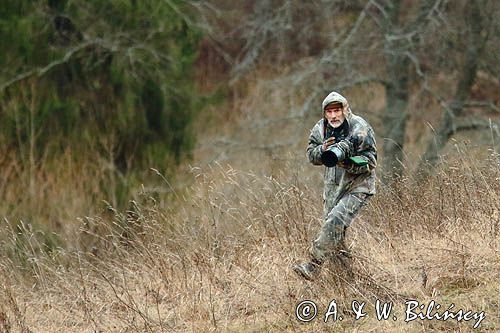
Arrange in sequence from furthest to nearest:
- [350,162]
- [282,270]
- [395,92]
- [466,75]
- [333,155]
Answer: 1. [395,92]
2. [466,75]
3. [282,270]
4. [350,162]
5. [333,155]

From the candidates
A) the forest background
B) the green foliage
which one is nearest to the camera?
the forest background

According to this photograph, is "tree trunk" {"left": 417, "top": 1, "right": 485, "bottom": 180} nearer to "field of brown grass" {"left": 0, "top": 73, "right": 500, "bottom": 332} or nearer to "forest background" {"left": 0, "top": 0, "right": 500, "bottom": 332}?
"forest background" {"left": 0, "top": 0, "right": 500, "bottom": 332}

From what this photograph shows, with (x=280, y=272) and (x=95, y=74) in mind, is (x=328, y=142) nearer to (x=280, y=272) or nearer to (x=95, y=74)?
(x=280, y=272)

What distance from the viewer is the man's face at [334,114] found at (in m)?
7.23

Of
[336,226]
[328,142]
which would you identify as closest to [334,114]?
[328,142]

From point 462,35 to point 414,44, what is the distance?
33.6 inches

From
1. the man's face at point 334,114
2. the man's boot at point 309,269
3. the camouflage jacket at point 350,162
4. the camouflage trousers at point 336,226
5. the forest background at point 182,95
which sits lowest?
the forest background at point 182,95

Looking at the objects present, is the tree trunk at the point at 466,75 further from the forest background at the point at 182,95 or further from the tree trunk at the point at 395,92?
the tree trunk at the point at 395,92

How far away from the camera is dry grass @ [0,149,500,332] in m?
7.27

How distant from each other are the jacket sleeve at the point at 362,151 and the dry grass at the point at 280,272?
0.63 m

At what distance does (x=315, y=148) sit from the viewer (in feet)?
23.7

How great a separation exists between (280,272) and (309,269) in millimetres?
693

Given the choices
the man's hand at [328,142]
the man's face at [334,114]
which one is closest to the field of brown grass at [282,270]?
the man's hand at [328,142]

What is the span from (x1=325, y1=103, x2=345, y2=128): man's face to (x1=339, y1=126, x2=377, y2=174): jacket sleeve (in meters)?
0.13
